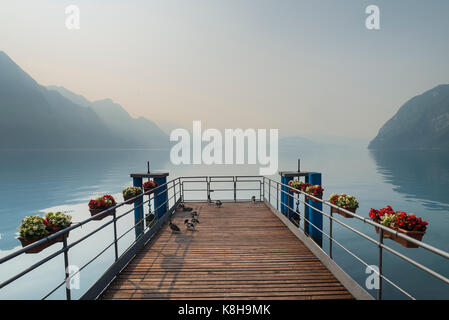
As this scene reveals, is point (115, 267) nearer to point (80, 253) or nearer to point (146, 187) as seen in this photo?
point (146, 187)

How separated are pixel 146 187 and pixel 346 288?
781cm

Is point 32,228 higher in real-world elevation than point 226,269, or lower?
higher

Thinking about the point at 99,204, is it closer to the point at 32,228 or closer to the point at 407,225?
the point at 32,228

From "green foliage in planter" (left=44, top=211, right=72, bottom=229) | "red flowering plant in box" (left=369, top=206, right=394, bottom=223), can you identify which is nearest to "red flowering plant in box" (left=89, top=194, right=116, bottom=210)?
"green foliage in planter" (left=44, top=211, right=72, bottom=229)

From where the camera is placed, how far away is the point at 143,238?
21.6 ft

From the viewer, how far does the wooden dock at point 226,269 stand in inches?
166

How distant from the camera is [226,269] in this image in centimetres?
509

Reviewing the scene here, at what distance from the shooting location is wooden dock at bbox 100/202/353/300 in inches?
166

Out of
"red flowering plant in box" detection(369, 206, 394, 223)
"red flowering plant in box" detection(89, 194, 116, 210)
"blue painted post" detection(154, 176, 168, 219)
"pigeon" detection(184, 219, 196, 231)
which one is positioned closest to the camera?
"red flowering plant in box" detection(369, 206, 394, 223)

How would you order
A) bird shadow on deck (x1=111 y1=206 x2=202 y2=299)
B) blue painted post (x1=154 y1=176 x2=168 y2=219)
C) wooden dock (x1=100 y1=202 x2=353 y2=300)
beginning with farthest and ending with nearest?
blue painted post (x1=154 y1=176 x2=168 y2=219) → bird shadow on deck (x1=111 y1=206 x2=202 y2=299) → wooden dock (x1=100 y1=202 x2=353 y2=300)

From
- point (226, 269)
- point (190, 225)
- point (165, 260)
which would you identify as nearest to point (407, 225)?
point (226, 269)

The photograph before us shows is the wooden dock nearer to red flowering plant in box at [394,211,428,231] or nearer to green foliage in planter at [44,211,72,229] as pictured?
green foliage in planter at [44,211,72,229]

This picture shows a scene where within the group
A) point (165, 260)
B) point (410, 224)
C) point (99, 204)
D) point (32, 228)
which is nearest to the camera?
point (32, 228)
